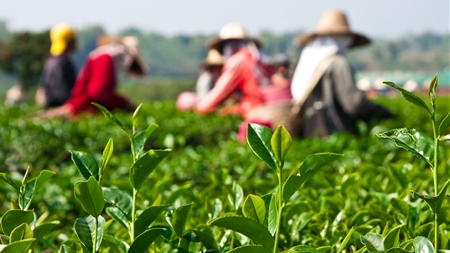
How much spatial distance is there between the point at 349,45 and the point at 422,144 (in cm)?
494

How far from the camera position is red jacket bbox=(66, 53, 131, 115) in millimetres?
6559

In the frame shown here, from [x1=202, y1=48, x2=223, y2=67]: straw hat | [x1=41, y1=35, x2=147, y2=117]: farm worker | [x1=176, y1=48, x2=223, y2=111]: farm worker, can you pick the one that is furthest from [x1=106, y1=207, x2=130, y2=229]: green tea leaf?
[x1=202, y1=48, x2=223, y2=67]: straw hat

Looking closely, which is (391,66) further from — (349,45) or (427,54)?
(349,45)

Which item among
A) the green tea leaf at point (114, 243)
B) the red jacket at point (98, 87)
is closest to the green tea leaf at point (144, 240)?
the green tea leaf at point (114, 243)

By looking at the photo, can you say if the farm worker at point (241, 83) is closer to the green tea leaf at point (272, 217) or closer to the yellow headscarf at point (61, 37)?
the yellow headscarf at point (61, 37)

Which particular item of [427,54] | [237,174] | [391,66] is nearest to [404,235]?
[237,174]

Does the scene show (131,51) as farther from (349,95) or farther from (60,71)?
(349,95)

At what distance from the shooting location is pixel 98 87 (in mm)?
6637

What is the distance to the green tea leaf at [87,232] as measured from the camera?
33.9 inches

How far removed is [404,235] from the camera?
46.0 inches

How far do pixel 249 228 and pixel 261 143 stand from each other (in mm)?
122

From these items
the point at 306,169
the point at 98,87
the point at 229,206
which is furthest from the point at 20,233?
the point at 98,87

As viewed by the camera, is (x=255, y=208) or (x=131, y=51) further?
(x=131, y=51)

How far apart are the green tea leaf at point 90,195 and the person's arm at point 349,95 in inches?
164
